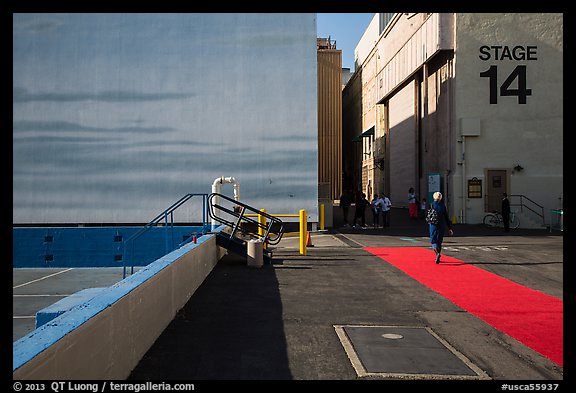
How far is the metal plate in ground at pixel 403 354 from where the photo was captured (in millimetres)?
5008

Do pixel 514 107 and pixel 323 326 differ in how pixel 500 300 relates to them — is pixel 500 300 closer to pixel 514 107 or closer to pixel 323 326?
pixel 323 326

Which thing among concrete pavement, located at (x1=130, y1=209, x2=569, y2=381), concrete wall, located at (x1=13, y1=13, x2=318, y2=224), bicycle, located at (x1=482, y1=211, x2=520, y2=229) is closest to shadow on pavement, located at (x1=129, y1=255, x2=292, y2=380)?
concrete pavement, located at (x1=130, y1=209, x2=569, y2=381)

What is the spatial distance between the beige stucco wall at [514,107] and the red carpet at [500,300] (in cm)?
1632

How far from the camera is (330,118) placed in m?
45.3

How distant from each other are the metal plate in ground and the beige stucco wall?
23391 millimetres

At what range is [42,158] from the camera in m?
26.3

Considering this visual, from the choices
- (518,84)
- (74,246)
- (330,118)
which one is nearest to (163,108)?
(74,246)

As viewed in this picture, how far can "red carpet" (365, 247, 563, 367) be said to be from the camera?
6.48m

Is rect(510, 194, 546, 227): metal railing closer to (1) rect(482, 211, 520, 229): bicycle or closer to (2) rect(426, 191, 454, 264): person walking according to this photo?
(1) rect(482, 211, 520, 229): bicycle

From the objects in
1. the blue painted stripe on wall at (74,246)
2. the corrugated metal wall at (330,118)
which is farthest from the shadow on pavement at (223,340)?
the corrugated metal wall at (330,118)

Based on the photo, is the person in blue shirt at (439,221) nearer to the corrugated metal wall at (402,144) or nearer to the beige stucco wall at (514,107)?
the beige stucco wall at (514,107)
